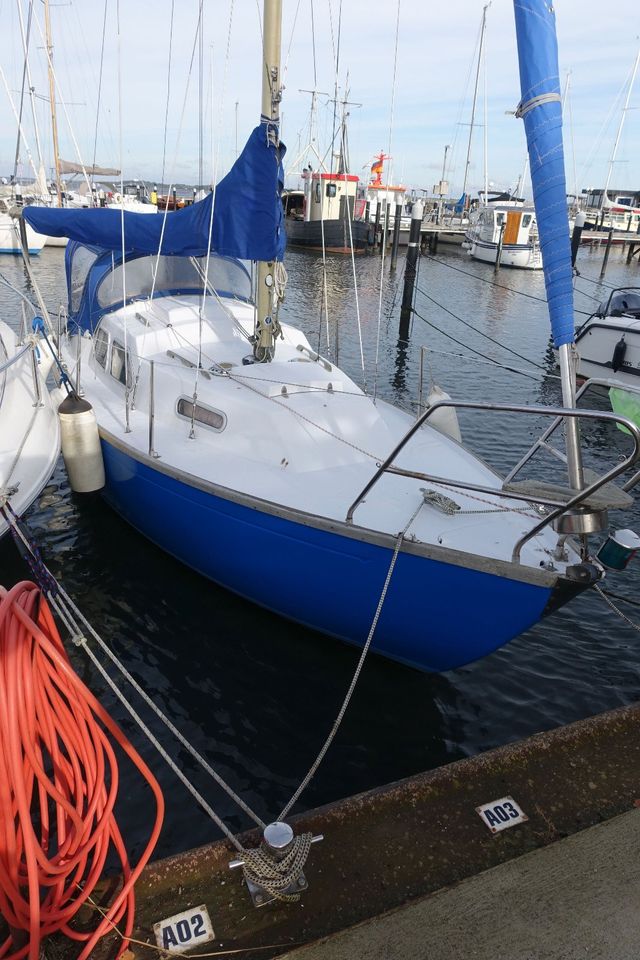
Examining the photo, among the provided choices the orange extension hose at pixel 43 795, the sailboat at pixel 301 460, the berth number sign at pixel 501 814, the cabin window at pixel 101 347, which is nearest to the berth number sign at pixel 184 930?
the orange extension hose at pixel 43 795

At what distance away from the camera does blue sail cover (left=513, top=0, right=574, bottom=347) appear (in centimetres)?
366

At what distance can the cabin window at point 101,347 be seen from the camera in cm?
805

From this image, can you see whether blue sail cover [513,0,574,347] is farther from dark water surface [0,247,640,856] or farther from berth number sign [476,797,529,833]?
berth number sign [476,797,529,833]

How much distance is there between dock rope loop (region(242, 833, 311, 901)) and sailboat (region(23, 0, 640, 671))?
1950mm

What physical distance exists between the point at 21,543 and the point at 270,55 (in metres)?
5.18

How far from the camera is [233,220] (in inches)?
242

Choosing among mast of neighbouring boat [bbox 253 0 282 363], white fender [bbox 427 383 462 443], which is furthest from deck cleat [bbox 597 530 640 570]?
mast of neighbouring boat [bbox 253 0 282 363]

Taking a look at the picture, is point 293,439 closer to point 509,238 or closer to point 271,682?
point 271,682

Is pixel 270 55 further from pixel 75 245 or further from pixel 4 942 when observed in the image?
pixel 4 942

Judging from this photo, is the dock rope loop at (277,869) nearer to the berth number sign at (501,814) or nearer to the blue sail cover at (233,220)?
the berth number sign at (501,814)

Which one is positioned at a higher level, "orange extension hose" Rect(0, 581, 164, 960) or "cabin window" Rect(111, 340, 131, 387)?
"cabin window" Rect(111, 340, 131, 387)

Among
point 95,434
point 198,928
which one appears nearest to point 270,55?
point 95,434

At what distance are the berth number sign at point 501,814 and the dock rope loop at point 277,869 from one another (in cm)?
106

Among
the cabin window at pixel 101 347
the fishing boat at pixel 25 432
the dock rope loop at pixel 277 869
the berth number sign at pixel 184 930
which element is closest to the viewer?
the berth number sign at pixel 184 930
